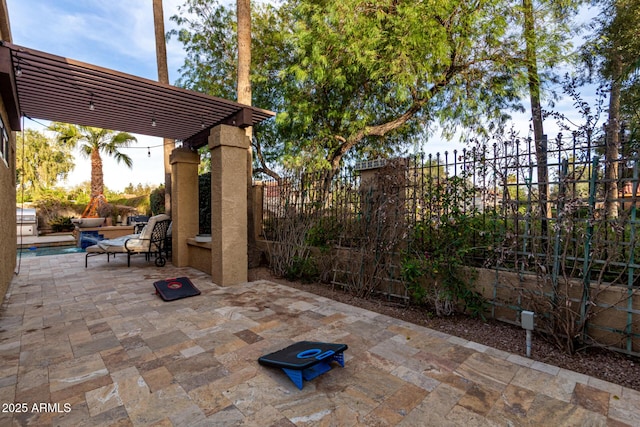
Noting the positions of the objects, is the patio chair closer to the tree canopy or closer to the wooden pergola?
the wooden pergola

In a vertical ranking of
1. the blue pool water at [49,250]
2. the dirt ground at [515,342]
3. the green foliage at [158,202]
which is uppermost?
the green foliage at [158,202]

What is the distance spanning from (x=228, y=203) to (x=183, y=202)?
2.22 metres

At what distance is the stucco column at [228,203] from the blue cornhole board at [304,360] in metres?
2.71

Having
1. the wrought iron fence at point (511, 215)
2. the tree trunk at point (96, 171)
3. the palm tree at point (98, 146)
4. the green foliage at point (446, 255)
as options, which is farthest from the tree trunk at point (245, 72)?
the tree trunk at point (96, 171)

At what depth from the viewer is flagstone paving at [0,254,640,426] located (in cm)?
180

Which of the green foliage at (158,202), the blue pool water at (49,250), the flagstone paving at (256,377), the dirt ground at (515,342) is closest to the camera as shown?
the flagstone paving at (256,377)

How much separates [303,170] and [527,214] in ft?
12.1

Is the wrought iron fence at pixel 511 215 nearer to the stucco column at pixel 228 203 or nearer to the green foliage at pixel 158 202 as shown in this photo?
the stucco column at pixel 228 203

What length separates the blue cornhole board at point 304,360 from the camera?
209cm

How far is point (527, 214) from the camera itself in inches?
117

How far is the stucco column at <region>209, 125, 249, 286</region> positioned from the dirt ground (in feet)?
6.17

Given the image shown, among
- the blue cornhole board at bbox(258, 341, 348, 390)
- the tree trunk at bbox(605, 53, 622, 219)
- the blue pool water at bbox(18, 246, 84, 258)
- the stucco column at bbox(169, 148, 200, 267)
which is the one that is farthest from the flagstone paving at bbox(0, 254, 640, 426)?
the blue pool water at bbox(18, 246, 84, 258)

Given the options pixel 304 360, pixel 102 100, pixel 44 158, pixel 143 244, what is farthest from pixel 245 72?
pixel 44 158

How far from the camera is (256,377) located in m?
2.21
